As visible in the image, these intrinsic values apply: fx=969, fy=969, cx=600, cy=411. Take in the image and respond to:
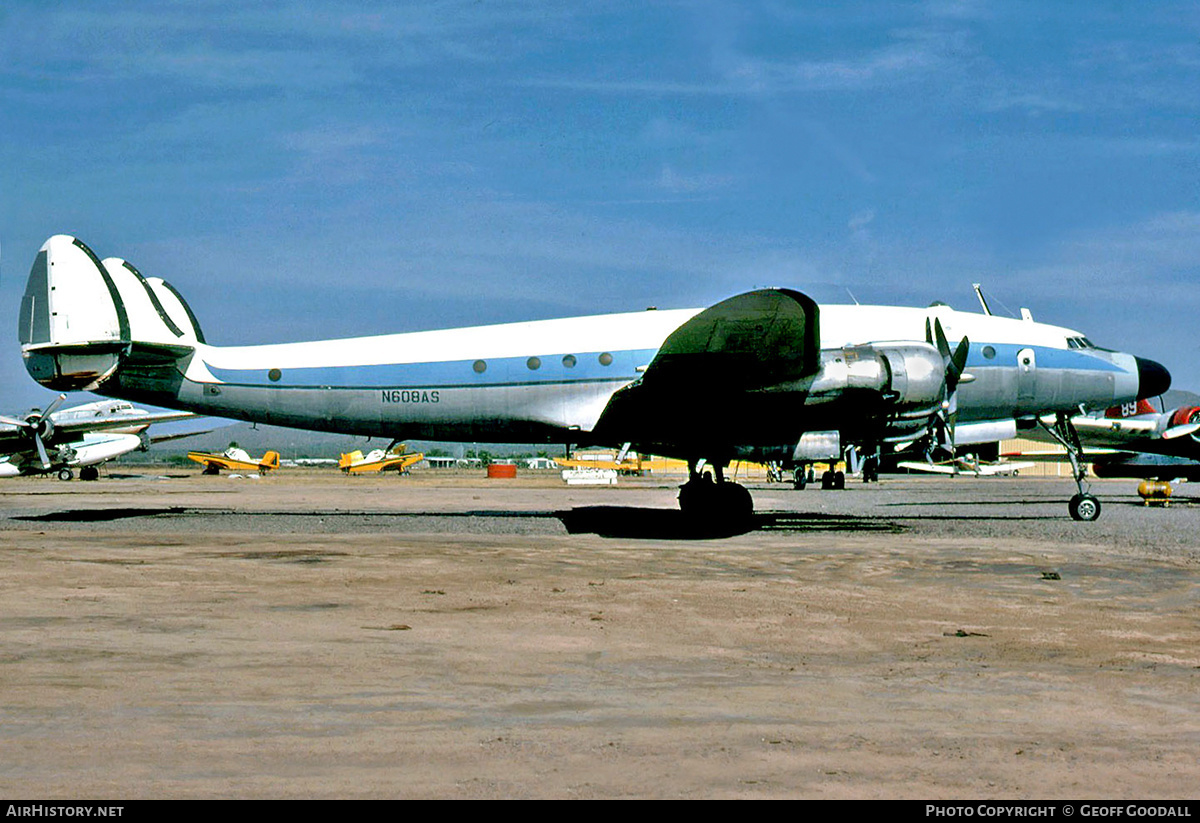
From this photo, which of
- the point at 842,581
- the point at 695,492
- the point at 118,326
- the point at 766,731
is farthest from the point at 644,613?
the point at 118,326

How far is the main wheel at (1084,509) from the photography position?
21469mm

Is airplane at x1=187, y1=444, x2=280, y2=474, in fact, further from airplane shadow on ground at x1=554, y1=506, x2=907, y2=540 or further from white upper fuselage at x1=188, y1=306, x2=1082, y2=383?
airplane shadow on ground at x1=554, y1=506, x2=907, y2=540

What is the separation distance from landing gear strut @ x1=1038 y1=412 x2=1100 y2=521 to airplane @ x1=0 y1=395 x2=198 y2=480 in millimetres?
33327

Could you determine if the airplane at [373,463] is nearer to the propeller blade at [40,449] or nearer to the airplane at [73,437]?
the airplane at [73,437]

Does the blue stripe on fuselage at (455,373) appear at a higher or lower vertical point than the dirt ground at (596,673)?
higher

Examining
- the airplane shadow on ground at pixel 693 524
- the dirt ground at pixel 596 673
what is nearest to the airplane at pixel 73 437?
the airplane shadow on ground at pixel 693 524

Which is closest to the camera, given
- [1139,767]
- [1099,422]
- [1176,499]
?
[1139,767]

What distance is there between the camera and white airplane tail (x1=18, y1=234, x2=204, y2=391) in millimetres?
20453

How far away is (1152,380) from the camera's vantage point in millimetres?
21969

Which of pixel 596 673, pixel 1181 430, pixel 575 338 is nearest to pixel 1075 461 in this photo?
pixel 575 338

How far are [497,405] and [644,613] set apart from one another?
467 inches

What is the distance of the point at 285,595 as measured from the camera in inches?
397

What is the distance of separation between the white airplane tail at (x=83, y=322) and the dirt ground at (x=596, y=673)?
7264 millimetres
